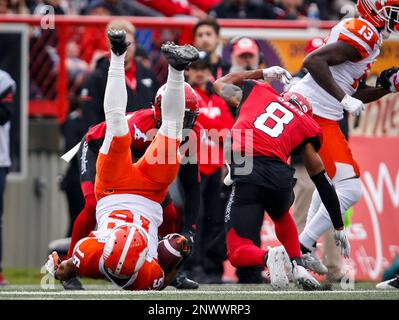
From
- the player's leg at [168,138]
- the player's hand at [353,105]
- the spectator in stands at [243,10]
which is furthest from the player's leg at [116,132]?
the spectator in stands at [243,10]

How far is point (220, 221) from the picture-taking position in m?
10.5

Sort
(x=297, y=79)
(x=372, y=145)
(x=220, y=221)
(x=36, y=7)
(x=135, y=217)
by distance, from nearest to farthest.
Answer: (x=135, y=217) → (x=297, y=79) → (x=220, y=221) → (x=372, y=145) → (x=36, y=7)

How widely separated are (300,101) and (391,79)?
971mm

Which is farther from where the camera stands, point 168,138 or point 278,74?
point 278,74

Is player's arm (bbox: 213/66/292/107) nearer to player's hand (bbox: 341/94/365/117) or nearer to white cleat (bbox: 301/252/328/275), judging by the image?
player's hand (bbox: 341/94/365/117)

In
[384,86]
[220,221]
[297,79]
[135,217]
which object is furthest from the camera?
[220,221]

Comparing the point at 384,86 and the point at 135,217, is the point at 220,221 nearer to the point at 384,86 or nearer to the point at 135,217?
the point at 384,86

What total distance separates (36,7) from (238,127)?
5.64m

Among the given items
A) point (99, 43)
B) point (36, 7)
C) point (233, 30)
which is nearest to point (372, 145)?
point (233, 30)

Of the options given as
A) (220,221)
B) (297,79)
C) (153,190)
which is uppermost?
(297,79)

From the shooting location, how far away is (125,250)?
22.3 feet

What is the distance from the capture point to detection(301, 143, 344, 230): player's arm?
7594 mm

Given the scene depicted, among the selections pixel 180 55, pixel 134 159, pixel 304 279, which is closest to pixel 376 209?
pixel 134 159

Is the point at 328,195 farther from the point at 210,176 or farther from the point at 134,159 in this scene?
the point at 210,176
